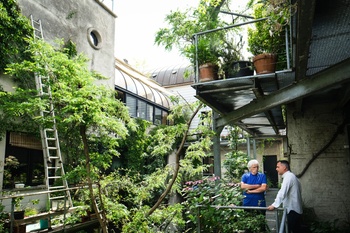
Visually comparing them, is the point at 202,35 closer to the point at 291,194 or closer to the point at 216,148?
the point at 216,148

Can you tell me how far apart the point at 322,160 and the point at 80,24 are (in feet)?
33.1

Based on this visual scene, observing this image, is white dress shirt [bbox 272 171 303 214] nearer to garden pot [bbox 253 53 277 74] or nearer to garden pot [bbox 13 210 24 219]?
garden pot [bbox 253 53 277 74]

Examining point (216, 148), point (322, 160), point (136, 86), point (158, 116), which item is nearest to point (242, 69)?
point (216, 148)

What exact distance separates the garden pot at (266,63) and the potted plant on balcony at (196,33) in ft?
3.03

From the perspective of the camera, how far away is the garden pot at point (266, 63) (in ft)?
14.4

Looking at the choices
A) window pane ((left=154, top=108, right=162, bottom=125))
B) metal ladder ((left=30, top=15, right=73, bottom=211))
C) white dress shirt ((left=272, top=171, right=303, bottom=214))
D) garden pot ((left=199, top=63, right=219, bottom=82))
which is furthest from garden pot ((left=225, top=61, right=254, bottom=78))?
window pane ((left=154, top=108, right=162, bottom=125))

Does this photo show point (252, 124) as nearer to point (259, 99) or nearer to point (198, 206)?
point (259, 99)

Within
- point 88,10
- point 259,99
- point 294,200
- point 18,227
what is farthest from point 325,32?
point 88,10

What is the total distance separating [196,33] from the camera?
17.6ft

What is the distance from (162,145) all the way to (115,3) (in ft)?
33.4

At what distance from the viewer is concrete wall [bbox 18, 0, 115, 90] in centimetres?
923

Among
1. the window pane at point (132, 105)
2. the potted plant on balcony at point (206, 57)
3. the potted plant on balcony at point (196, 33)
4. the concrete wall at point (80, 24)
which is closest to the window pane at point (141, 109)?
the window pane at point (132, 105)

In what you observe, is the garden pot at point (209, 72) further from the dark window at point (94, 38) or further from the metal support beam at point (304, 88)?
the dark window at point (94, 38)

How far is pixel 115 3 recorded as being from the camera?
13.2 metres
